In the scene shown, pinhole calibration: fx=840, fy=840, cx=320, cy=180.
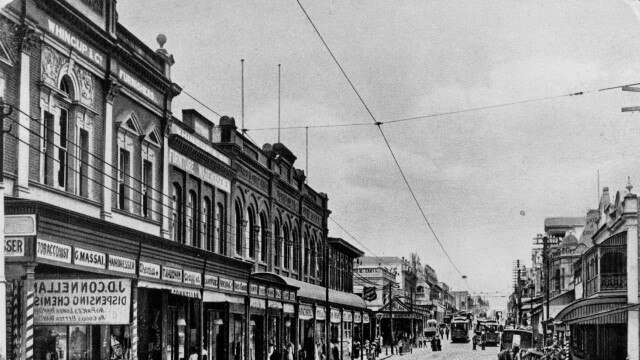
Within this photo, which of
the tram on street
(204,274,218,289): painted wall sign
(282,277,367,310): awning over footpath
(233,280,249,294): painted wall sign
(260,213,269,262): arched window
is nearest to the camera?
(204,274,218,289): painted wall sign

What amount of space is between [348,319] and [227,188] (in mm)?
23725

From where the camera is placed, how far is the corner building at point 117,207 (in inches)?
628

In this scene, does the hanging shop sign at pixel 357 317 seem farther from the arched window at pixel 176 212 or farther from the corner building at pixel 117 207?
the arched window at pixel 176 212

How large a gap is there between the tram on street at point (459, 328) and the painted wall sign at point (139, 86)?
6582 centimetres

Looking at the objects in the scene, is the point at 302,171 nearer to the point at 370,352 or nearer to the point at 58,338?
the point at 370,352

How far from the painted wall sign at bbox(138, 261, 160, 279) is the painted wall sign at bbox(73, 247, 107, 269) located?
2183 millimetres

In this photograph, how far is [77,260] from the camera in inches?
675

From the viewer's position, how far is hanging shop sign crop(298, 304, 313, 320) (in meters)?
40.9

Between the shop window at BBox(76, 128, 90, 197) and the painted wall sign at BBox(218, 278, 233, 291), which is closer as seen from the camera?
the shop window at BBox(76, 128, 90, 197)

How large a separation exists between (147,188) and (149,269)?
15.7 ft

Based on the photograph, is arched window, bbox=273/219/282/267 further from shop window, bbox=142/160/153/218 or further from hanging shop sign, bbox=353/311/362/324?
hanging shop sign, bbox=353/311/362/324

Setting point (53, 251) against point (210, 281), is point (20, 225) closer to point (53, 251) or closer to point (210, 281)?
point (53, 251)

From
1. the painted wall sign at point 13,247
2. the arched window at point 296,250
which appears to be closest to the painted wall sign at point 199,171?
the arched window at point 296,250

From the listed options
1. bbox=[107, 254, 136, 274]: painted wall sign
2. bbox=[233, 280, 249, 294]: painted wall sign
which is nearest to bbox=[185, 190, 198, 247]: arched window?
bbox=[233, 280, 249, 294]: painted wall sign
